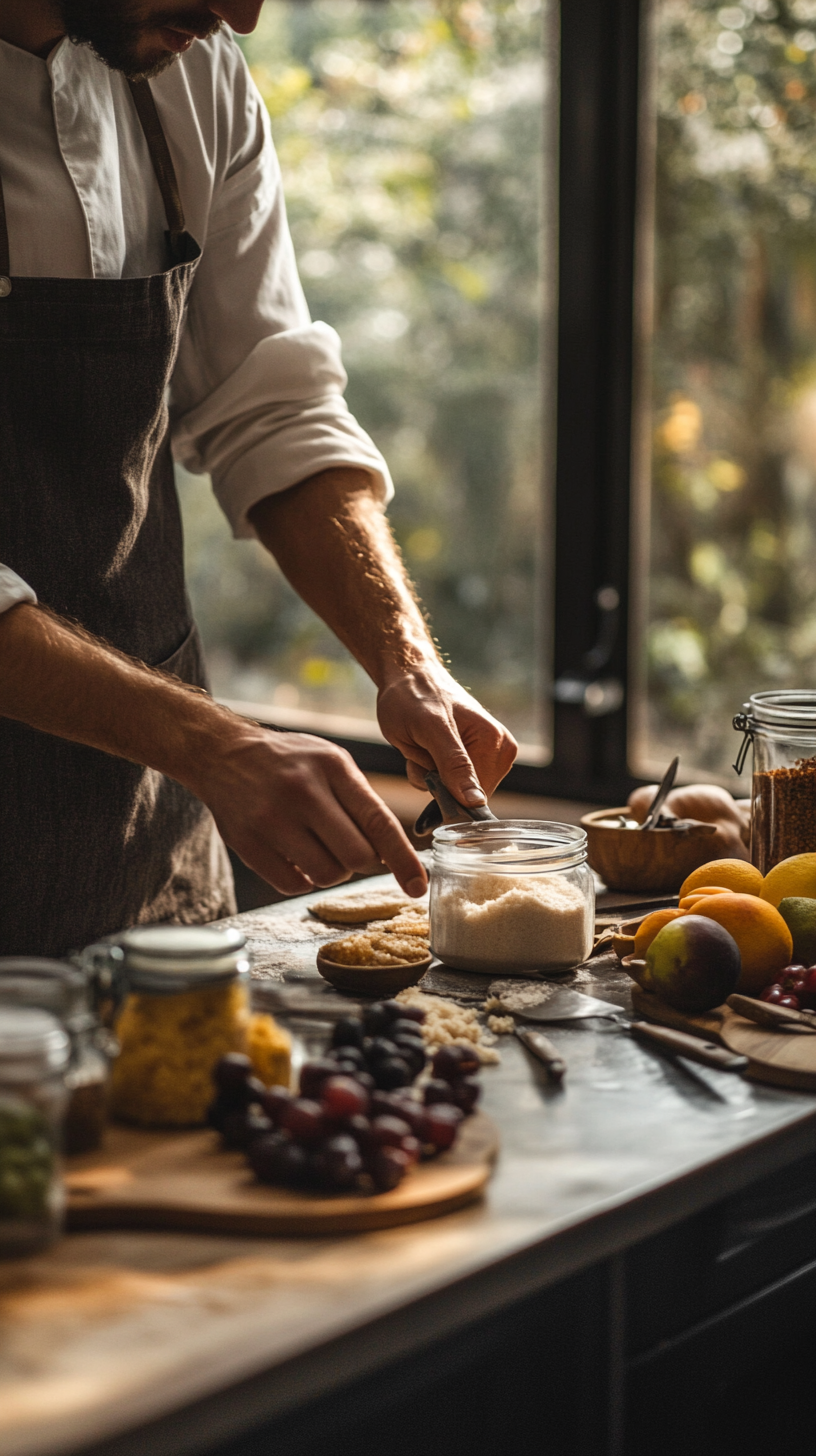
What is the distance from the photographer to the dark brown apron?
1.49 m

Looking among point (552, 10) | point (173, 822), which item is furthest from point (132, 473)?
point (552, 10)

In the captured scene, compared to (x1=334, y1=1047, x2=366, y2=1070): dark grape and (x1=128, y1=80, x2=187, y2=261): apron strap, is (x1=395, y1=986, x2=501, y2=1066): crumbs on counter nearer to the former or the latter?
(x1=334, y1=1047, x2=366, y2=1070): dark grape

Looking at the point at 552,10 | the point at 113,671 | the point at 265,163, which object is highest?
the point at 552,10

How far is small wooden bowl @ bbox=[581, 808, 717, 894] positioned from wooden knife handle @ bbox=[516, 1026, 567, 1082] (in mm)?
440

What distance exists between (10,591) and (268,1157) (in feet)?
1.92

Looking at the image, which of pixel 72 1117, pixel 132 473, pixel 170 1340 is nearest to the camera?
pixel 170 1340

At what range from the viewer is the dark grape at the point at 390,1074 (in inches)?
37.4

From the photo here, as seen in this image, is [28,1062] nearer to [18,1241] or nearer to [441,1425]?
[18,1241]

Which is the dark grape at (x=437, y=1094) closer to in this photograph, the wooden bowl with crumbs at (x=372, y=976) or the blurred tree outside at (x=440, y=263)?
the wooden bowl with crumbs at (x=372, y=976)

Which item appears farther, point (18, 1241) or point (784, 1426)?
point (784, 1426)

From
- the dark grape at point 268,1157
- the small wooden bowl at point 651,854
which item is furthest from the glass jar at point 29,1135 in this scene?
the small wooden bowl at point 651,854

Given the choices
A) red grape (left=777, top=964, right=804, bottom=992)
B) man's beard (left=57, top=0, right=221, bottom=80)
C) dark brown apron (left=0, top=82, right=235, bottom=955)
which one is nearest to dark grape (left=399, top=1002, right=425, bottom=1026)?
red grape (left=777, top=964, right=804, bottom=992)

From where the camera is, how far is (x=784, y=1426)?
4.03 feet

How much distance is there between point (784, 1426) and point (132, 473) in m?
1.14
